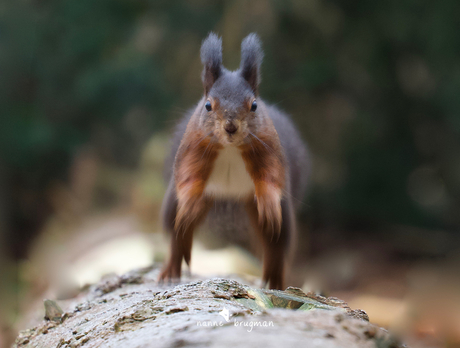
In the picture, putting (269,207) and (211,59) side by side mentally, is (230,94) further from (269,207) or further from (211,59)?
(269,207)

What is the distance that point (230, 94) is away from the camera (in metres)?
1.14

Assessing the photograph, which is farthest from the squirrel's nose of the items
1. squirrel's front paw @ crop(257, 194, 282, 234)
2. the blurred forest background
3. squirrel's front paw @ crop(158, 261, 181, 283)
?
the blurred forest background

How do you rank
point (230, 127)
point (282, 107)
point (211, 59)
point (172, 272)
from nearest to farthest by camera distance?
point (230, 127)
point (211, 59)
point (172, 272)
point (282, 107)

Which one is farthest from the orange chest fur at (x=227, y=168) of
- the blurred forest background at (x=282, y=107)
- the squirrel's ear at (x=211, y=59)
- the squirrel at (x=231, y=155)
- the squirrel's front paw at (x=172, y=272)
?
the blurred forest background at (x=282, y=107)

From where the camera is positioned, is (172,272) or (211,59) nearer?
(211,59)

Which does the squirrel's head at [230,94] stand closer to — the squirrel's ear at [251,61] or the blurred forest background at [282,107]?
the squirrel's ear at [251,61]

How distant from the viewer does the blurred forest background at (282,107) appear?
7.86 ft

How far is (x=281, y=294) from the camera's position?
104cm

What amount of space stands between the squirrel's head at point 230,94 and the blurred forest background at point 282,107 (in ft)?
3.36

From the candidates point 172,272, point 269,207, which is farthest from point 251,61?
point 172,272

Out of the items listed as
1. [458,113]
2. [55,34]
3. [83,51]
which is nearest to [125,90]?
[83,51]

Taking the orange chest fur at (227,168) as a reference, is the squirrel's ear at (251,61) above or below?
above

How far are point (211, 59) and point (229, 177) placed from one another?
0.36 metres

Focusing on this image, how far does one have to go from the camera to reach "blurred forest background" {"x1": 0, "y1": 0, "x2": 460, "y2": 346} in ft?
7.86
